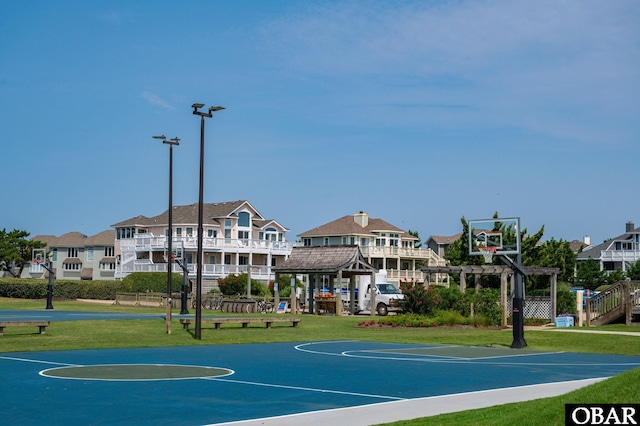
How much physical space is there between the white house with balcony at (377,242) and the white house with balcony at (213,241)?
4.76 meters

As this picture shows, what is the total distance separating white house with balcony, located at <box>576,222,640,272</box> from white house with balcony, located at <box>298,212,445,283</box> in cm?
1788

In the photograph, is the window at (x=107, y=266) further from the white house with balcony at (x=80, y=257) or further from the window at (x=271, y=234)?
the window at (x=271, y=234)

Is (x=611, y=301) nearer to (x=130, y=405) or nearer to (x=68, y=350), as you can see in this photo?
(x=68, y=350)

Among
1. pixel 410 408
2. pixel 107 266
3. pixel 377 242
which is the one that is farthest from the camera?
pixel 107 266

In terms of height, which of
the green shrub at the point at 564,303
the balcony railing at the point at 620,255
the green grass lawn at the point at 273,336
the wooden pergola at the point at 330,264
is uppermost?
the balcony railing at the point at 620,255

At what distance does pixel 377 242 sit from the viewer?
99.6m

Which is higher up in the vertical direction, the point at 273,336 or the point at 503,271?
the point at 503,271

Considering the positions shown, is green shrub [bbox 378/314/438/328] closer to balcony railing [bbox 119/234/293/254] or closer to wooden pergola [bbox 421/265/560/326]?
wooden pergola [bbox 421/265/560/326]

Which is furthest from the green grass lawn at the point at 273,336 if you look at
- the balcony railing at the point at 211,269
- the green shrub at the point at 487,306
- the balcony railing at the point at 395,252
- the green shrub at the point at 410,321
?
the balcony railing at the point at 395,252

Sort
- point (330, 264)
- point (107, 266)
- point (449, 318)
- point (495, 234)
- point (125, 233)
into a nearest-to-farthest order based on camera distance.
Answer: point (449, 318) → point (495, 234) → point (330, 264) → point (125, 233) → point (107, 266)

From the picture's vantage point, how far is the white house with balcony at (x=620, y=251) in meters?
95.3

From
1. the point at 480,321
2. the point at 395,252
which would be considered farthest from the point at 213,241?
the point at 480,321

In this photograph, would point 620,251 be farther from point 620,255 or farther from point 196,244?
point 196,244
